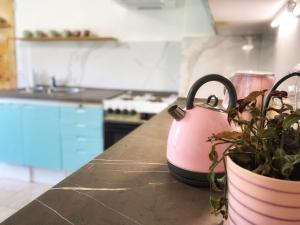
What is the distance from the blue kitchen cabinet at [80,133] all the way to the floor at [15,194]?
441 mm

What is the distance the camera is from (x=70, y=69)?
312 centimetres

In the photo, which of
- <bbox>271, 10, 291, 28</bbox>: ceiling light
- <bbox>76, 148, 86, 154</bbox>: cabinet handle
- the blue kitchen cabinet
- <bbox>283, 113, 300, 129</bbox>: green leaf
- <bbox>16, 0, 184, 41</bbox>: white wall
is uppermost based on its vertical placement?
<bbox>16, 0, 184, 41</bbox>: white wall

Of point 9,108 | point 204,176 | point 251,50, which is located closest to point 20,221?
point 204,176

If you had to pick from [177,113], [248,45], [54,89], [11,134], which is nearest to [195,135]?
[177,113]

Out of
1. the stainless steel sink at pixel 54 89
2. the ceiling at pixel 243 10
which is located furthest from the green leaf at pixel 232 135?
the stainless steel sink at pixel 54 89

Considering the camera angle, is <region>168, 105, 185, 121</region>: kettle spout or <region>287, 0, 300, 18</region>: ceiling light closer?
<region>168, 105, 185, 121</region>: kettle spout

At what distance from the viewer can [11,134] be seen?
2.69 m

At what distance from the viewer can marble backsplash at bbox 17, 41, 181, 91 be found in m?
2.86

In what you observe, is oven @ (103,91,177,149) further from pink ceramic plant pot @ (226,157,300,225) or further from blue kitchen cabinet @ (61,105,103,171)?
pink ceramic plant pot @ (226,157,300,225)

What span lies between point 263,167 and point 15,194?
268 centimetres

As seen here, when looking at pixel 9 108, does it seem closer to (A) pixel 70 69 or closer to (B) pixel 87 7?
(A) pixel 70 69

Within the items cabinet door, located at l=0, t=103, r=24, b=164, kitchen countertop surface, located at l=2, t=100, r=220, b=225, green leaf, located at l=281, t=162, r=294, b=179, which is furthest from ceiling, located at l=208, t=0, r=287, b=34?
cabinet door, located at l=0, t=103, r=24, b=164

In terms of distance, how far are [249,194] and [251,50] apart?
212 cm

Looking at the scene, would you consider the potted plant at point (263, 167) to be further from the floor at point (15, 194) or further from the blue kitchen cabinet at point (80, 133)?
the floor at point (15, 194)
